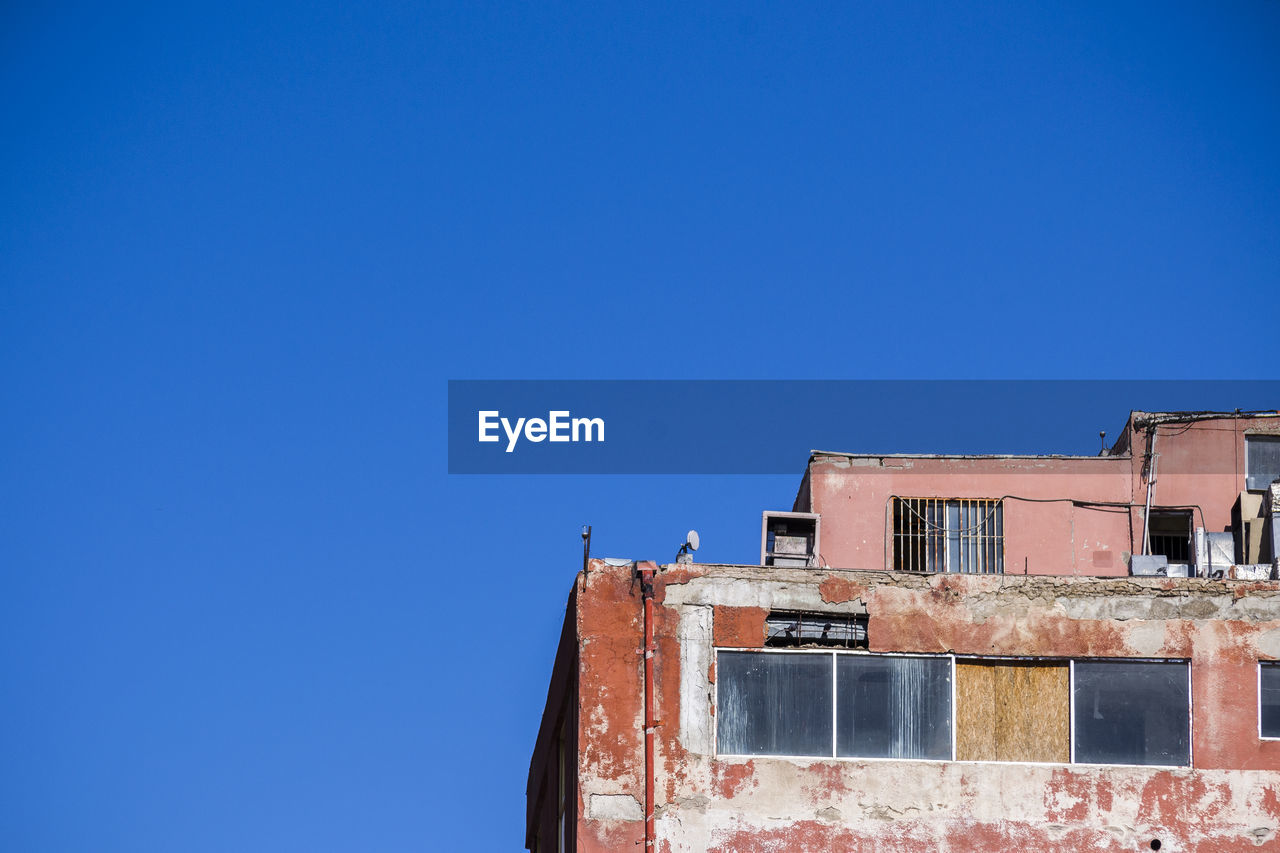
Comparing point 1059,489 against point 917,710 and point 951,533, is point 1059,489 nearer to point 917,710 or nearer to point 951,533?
point 951,533

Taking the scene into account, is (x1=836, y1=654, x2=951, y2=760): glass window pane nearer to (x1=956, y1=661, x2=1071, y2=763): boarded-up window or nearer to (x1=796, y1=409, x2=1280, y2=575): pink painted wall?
(x1=956, y1=661, x2=1071, y2=763): boarded-up window

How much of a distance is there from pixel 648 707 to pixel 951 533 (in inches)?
481

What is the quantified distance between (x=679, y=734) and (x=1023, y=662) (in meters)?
5.23

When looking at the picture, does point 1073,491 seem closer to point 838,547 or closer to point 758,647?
point 838,547

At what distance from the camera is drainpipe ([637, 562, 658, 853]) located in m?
26.5

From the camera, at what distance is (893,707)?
89.6ft

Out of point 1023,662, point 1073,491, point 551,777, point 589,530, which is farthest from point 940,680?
point 1073,491

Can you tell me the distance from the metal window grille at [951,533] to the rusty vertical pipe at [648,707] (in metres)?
10.9

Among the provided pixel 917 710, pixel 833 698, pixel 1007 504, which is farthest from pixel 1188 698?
pixel 1007 504

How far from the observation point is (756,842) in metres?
26.6

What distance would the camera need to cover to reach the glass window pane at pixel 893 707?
89.0 ft

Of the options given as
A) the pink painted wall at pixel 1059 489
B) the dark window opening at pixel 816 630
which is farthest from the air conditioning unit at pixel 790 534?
the dark window opening at pixel 816 630

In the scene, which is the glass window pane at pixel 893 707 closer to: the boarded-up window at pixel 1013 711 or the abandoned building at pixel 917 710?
the abandoned building at pixel 917 710

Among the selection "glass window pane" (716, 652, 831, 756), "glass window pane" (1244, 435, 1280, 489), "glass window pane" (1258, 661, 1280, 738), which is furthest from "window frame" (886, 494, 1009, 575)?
"glass window pane" (716, 652, 831, 756)
